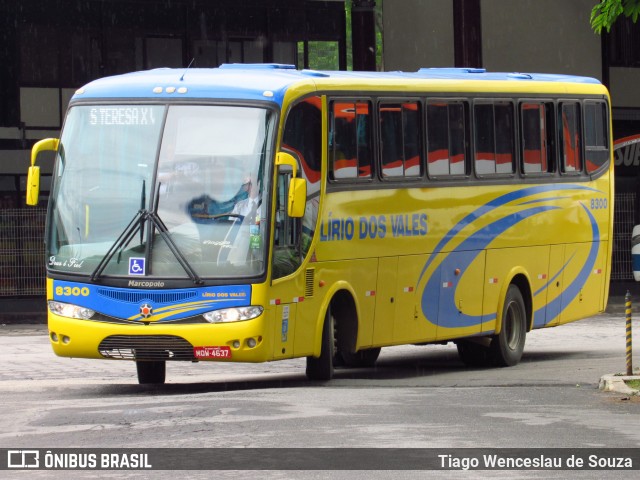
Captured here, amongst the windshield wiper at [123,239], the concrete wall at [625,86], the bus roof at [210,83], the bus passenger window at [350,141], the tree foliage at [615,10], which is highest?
the concrete wall at [625,86]

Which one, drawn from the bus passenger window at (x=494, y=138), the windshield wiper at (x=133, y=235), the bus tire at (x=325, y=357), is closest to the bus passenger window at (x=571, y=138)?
the bus passenger window at (x=494, y=138)

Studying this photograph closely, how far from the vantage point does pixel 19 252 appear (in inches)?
1225

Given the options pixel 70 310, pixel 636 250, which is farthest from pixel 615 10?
pixel 636 250

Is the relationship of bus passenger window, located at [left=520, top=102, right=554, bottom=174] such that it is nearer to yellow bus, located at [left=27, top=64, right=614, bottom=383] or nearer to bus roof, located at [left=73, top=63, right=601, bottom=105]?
yellow bus, located at [left=27, top=64, right=614, bottom=383]

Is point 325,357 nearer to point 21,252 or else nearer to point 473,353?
point 473,353

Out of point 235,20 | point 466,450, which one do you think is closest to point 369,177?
point 466,450

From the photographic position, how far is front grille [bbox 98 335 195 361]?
16234 millimetres

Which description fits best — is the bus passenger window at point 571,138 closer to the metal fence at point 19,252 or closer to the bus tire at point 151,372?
the bus tire at point 151,372

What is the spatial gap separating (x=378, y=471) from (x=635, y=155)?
2791 centimetres

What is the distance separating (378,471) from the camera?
10.9 meters

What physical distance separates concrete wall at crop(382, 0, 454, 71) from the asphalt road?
49.6 ft

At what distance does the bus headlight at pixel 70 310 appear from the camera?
16625 mm

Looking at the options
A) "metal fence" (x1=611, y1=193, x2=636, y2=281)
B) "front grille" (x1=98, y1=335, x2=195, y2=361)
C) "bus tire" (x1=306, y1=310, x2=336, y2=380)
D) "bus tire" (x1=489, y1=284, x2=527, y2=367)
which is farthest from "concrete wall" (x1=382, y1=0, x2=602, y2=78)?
"front grille" (x1=98, y1=335, x2=195, y2=361)

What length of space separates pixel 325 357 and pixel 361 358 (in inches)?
129
